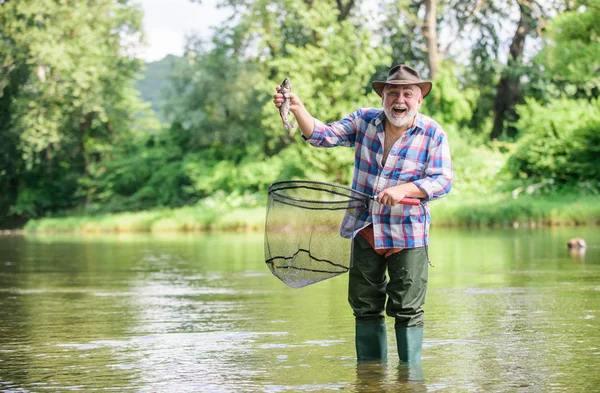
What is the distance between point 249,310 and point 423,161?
155 inches

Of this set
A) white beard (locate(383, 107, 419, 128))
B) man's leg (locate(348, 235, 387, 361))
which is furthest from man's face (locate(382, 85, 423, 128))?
man's leg (locate(348, 235, 387, 361))

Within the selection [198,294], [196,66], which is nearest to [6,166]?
[196,66]

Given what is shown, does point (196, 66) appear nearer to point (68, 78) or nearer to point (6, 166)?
point (68, 78)

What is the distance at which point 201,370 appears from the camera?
6.26 m

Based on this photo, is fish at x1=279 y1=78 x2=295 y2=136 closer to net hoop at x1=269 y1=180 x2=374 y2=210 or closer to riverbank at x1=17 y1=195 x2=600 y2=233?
net hoop at x1=269 y1=180 x2=374 y2=210

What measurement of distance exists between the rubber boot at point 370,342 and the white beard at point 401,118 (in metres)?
1.21

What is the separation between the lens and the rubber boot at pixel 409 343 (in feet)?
20.4

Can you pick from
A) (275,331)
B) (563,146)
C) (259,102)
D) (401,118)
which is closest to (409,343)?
(401,118)

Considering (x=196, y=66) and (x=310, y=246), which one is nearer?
(x=310, y=246)

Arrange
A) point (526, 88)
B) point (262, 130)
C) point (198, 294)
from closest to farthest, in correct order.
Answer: point (198, 294), point (526, 88), point (262, 130)

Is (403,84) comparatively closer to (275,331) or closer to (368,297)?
(368,297)

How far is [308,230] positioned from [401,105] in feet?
3.26

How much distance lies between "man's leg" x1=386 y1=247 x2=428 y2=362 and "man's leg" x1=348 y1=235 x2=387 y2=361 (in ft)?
0.28

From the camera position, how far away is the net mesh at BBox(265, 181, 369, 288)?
20.7ft
